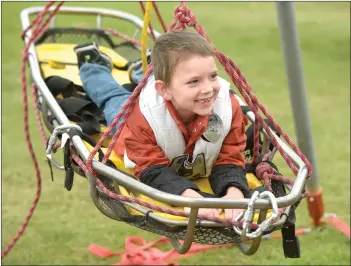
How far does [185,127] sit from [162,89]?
17cm

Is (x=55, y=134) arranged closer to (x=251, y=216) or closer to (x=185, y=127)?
(x=185, y=127)

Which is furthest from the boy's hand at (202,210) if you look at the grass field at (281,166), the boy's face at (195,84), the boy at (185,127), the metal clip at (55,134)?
the grass field at (281,166)

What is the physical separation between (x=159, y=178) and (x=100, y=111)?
896 millimetres

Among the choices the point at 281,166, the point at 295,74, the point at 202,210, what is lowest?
the point at 281,166

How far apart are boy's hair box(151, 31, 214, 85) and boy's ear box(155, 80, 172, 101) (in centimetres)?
2

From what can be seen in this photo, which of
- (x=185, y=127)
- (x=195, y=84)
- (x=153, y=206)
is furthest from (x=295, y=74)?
(x=153, y=206)

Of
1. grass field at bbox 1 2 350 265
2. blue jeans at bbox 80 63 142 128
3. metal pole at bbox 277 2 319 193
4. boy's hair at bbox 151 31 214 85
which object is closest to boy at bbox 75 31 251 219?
boy's hair at bbox 151 31 214 85

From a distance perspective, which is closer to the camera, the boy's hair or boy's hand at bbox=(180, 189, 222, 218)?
boy's hand at bbox=(180, 189, 222, 218)

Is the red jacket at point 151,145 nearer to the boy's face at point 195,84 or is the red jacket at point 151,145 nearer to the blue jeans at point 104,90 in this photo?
the boy's face at point 195,84

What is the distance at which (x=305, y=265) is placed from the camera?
367 centimetres

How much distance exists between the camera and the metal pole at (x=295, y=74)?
3.62 m

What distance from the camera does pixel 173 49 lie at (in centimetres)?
213

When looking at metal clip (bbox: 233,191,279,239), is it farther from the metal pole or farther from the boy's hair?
the metal pole

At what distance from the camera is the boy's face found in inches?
82.8
